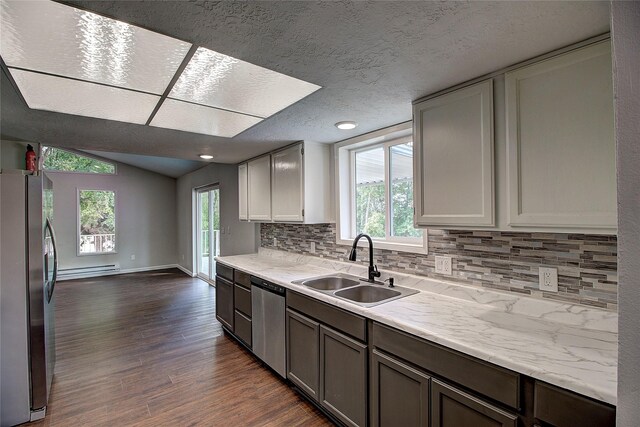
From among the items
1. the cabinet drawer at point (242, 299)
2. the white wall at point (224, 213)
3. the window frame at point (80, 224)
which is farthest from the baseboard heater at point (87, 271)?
the cabinet drawer at point (242, 299)

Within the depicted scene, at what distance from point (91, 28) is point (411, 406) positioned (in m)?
2.21

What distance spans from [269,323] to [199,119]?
1797 mm

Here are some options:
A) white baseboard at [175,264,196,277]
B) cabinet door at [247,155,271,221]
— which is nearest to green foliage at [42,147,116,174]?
white baseboard at [175,264,196,277]

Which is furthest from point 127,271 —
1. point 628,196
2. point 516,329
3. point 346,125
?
point 628,196

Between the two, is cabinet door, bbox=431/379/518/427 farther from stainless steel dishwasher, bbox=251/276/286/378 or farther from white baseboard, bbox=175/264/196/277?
white baseboard, bbox=175/264/196/277

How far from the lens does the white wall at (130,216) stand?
6.49 meters

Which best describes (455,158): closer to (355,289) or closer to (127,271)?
(355,289)

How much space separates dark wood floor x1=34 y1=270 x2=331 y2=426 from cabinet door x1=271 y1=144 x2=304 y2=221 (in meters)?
1.49

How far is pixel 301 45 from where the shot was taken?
1.32 m

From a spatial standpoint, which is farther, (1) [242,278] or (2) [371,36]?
(1) [242,278]

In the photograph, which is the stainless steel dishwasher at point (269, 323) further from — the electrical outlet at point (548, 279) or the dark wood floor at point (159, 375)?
the electrical outlet at point (548, 279)

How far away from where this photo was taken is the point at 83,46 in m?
1.33

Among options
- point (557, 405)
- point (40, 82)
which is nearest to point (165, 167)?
point (40, 82)

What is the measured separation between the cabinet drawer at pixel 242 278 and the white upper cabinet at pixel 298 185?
0.69 meters
